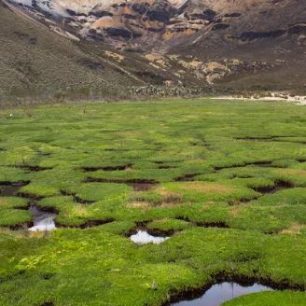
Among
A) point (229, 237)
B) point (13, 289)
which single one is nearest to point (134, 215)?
point (229, 237)

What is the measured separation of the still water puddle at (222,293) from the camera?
2359 centimetres

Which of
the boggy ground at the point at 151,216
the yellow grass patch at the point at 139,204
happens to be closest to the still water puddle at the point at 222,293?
the boggy ground at the point at 151,216

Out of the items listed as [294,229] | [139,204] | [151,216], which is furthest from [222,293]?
[139,204]

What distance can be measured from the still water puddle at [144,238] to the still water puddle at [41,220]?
199 inches

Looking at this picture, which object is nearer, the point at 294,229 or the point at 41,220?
the point at 294,229

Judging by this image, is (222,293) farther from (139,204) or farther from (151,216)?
(139,204)

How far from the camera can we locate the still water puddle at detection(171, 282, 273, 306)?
23594mm

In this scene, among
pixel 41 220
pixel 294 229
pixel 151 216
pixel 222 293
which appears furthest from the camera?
pixel 41 220

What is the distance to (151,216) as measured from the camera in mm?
35125

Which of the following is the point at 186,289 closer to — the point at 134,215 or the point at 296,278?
the point at 296,278

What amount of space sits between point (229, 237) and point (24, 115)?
274ft

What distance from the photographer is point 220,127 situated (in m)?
86.8

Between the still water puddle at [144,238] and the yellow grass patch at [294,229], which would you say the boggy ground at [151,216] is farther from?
the still water puddle at [144,238]

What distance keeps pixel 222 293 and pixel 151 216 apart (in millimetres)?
11440
